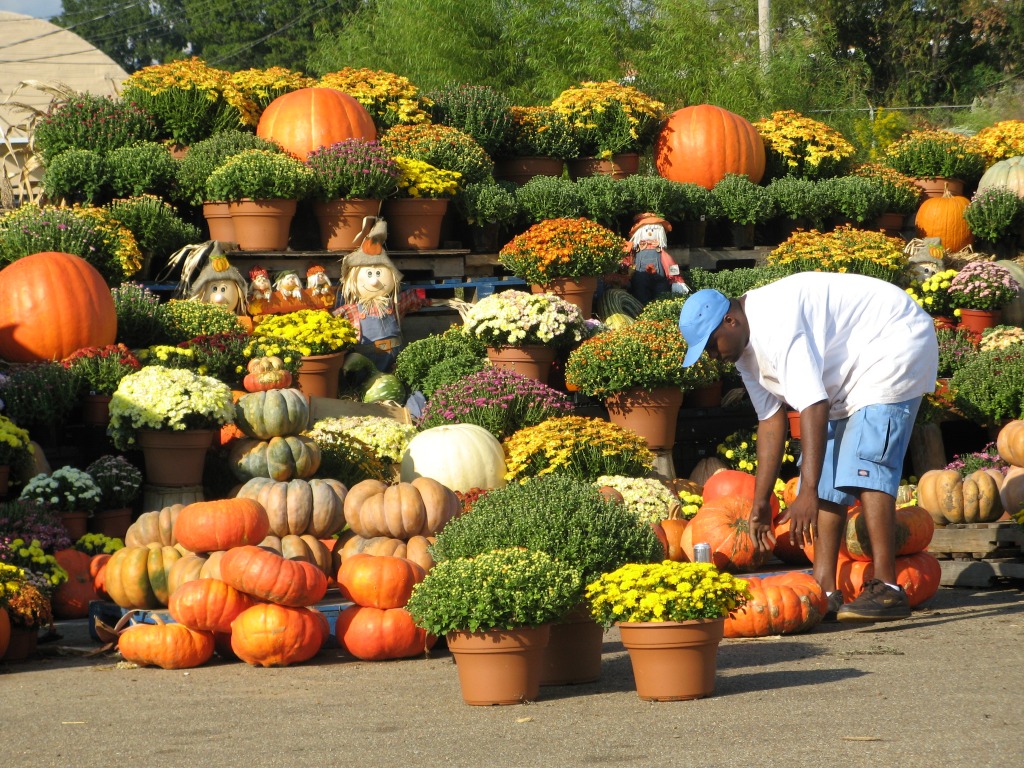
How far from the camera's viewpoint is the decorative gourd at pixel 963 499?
24.6 ft

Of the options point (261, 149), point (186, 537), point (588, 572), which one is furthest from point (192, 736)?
point (261, 149)

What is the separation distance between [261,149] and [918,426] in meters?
5.42

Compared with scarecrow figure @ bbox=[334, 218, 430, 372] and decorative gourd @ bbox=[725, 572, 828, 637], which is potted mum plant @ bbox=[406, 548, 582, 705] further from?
scarecrow figure @ bbox=[334, 218, 430, 372]

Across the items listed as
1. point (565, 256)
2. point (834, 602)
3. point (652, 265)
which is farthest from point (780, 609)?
point (652, 265)

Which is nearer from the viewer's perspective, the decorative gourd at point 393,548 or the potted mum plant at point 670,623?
the potted mum plant at point 670,623

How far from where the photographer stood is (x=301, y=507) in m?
6.49

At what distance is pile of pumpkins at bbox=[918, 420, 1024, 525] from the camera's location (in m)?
7.50

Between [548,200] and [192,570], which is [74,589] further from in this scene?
[548,200]

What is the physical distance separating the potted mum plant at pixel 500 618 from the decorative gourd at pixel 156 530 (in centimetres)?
223

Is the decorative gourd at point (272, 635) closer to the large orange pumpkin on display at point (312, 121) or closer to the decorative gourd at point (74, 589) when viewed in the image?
the decorative gourd at point (74, 589)

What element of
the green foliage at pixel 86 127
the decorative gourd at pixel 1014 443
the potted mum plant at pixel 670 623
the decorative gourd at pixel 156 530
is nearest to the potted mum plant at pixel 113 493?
the decorative gourd at pixel 156 530

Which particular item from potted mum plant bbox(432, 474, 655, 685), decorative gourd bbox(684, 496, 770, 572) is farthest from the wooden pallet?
potted mum plant bbox(432, 474, 655, 685)

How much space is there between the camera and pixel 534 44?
18141mm

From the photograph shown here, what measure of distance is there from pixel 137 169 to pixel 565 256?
3.31 meters
